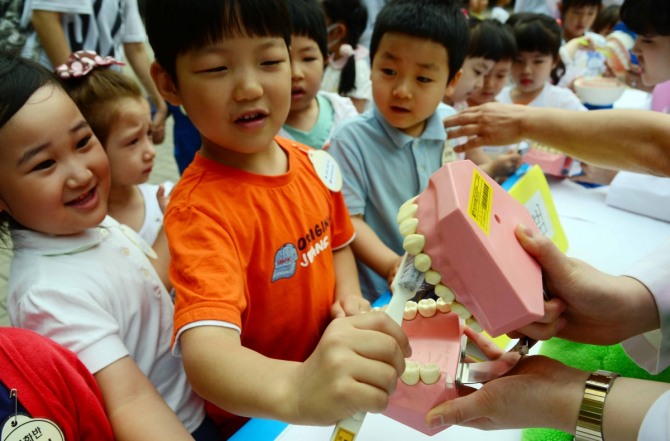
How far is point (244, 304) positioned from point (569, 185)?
1.33 m

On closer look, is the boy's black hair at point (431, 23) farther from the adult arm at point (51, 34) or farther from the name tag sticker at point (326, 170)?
the adult arm at point (51, 34)

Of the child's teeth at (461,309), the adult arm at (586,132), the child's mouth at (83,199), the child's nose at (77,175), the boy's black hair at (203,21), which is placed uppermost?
the boy's black hair at (203,21)

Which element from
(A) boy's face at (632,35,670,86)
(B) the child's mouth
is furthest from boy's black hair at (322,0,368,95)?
(B) the child's mouth

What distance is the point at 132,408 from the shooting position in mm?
698

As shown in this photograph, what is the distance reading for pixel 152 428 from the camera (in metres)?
0.68

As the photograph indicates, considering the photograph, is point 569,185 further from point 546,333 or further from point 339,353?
point 339,353

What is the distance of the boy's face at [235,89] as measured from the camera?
708 mm

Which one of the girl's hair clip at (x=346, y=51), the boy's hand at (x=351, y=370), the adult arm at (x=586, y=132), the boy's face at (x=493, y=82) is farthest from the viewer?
the girl's hair clip at (x=346, y=51)

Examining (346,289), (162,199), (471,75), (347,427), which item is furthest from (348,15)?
(347,427)

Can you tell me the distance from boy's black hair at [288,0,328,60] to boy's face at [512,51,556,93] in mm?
1009

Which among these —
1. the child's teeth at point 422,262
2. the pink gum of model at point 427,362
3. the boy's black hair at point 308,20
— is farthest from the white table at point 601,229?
the boy's black hair at point 308,20

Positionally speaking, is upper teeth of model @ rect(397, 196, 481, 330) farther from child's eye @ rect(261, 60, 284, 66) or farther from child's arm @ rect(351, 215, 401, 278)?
child's arm @ rect(351, 215, 401, 278)

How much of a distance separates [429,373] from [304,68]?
3.29ft

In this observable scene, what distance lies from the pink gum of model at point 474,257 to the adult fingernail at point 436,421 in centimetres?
16
